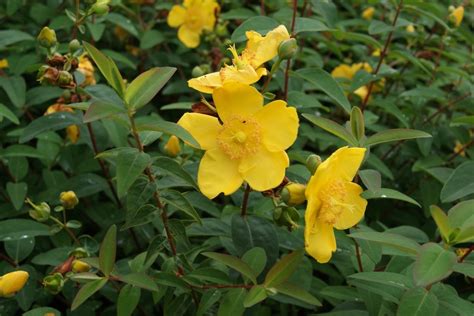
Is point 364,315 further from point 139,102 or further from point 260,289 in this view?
point 139,102

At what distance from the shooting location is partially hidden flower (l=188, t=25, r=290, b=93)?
100 cm

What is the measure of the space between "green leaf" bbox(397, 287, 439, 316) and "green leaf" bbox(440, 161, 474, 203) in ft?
0.92

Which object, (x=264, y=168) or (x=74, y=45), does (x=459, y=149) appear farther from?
(x=74, y=45)

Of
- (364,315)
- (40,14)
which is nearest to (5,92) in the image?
(40,14)

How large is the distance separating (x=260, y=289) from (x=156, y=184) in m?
0.25

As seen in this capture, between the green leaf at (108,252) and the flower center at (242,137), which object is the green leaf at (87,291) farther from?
the flower center at (242,137)

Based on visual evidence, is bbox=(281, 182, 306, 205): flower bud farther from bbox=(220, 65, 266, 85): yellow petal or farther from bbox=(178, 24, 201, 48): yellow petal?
bbox=(178, 24, 201, 48): yellow petal

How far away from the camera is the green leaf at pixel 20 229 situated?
130 cm

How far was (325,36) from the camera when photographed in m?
2.14

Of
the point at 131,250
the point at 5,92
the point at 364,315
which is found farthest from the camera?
the point at 5,92

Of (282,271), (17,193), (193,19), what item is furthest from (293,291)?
(193,19)

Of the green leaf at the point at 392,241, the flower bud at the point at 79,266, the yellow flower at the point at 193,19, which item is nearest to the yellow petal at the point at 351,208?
the green leaf at the point at 392,241

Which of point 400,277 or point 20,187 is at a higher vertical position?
point 400,277

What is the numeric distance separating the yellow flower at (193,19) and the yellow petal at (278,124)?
94 centimetres
